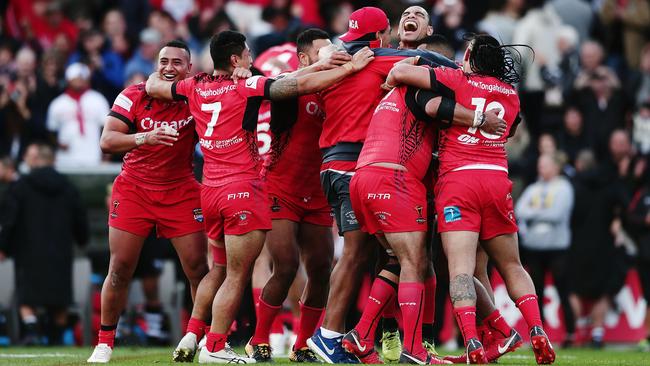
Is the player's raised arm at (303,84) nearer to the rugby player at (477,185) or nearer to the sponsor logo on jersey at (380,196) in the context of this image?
the rugby player at (477,185)

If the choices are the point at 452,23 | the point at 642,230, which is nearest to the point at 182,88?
the point at 642,230

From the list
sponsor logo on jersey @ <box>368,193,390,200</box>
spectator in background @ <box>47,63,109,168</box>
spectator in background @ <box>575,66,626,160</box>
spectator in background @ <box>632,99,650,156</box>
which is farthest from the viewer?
spectator in background @ <box>575,66,626,160</box>

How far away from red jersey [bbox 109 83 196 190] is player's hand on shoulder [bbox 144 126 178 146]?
0.37m

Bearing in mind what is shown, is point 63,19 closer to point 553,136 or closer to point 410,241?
point 553,136

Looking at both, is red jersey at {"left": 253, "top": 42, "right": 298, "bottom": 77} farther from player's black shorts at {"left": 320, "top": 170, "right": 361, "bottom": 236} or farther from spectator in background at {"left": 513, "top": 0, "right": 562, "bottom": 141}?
spectator in background at {"left": 513, "top": 0, "right": 562, "bottom": 141}

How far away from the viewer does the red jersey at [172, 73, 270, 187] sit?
12.1 m

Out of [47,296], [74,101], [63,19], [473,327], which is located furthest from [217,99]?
[63,19]

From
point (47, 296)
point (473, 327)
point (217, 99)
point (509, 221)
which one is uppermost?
point (217, 99)

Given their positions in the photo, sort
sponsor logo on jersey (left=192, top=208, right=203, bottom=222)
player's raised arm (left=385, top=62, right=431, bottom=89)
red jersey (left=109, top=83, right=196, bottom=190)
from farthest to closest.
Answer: sponsor logo on jersey (left=192, top=208, right=203, bottom=222) < red jersey (left=109, top=83, right=196, bottom=190) < player's raised arm (left=385, top=62, right=431, bottom=89)

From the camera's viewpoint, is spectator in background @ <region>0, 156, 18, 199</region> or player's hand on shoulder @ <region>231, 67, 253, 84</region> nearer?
player's hand on shoulder @ <region>231, 67, 253, 84</region>

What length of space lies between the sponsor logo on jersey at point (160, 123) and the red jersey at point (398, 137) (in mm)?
1923

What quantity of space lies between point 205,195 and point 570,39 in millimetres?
11201

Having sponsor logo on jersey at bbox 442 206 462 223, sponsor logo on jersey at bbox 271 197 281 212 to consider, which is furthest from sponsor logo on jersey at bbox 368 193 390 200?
sponsor logo on jersey at bbox 271 197 281 212

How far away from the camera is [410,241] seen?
38.4ft
